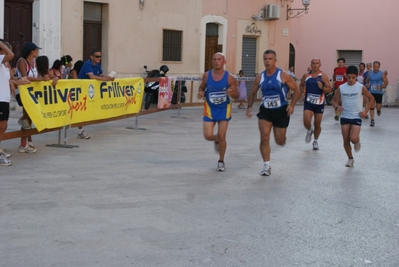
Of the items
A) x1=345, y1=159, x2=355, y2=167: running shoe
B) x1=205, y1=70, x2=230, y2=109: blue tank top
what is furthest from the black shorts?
x1=205, y1=70, x2=230, y2=109: blue tank top

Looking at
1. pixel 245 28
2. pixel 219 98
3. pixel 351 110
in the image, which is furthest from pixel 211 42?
pixel 219 98

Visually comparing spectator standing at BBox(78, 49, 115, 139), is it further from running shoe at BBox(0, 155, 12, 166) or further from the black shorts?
the black shorts

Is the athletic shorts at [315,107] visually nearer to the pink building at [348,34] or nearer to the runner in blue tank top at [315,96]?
the runner in blue tank top at [315,96]

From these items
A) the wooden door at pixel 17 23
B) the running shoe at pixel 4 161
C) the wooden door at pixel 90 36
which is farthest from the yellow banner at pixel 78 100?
the wooden door at pixel 90 36

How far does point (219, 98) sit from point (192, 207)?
298 centimetres

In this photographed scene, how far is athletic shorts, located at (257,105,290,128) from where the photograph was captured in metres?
10.2

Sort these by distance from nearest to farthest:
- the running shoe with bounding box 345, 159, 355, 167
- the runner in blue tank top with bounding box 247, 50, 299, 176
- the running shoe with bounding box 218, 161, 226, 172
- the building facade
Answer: the runner in blue tank top with bounding box 247, 50, 299, 176
the running shoe with bounding box 218, 161, 226, 172
the running shoe with bounding box 345, 159, 355, 167
the building facade

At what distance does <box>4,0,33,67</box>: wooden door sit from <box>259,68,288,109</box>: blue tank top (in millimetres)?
10891

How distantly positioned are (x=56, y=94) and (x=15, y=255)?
243 inches

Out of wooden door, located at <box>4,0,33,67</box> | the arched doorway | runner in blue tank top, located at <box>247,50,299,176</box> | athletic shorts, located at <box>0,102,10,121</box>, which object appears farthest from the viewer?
the arched doorway

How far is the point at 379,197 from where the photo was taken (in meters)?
8.66

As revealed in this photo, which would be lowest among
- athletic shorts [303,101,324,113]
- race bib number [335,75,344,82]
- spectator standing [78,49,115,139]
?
athletic shorts [303,101,324,113]

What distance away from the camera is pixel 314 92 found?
13.5m

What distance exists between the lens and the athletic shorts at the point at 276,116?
33.4ft
